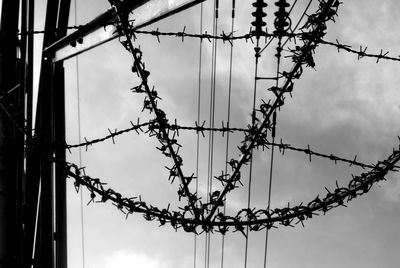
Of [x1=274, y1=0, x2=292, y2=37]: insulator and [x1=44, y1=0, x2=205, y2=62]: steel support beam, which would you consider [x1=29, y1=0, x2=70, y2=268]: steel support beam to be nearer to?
[x1=44, y1=0, x2=205, y2=62]: steel support beam

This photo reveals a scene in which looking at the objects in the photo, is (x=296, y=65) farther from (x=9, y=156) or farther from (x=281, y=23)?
(x=9, y=156)

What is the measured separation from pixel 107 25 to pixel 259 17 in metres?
1.54

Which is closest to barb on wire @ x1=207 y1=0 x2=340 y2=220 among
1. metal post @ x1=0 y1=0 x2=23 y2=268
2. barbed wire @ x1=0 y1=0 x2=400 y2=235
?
barbed wire @ x1=0 y1=0 x2=400 y2=235

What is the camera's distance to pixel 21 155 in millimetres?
6270

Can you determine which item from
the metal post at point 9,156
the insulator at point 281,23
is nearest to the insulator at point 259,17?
the insulator at point 281,23

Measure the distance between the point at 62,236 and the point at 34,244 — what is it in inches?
20.2

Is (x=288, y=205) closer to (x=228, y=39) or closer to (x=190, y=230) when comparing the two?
(x=190, y=230)

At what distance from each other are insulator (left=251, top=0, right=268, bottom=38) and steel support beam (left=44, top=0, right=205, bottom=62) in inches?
45.2

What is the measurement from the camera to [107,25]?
501 centimetres

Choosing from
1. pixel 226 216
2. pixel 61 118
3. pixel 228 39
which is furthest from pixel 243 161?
pixel 61 118

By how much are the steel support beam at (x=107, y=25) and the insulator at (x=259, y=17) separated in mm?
1148

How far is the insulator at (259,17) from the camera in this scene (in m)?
5.13

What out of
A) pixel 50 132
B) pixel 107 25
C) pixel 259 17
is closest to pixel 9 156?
pixel 50 132

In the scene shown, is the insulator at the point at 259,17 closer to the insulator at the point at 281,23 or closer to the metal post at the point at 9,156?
the insulator at the point at 281,23
